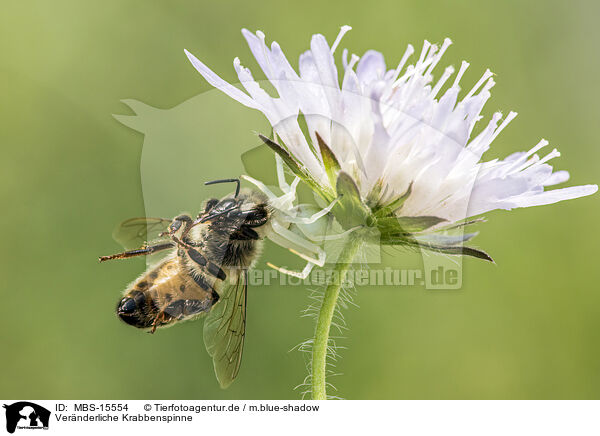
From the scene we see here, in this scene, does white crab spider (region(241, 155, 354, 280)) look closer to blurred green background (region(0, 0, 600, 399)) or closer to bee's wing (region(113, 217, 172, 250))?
bee's wing (region(113, 217, 172, 250))

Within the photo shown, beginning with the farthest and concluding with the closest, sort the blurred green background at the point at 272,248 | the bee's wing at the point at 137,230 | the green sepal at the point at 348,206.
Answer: the blurred green background at the point at 272,248 → the bee's wing at the point at 137,230 → the green sepal at the point at 348,206

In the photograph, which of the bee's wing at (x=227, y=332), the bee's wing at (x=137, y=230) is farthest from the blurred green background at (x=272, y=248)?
the bee's wing at (x=227, y=332)

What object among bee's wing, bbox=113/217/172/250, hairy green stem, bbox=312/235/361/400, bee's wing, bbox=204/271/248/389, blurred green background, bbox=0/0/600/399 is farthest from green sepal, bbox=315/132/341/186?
blurred green background, bbox=0/0/600/399

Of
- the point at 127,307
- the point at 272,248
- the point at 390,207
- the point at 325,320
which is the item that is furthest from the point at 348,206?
the point at 272,248

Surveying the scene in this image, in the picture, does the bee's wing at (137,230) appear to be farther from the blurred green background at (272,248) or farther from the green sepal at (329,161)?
the blurred green background at (272,248)

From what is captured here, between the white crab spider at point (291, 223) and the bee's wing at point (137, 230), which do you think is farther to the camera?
the bee's wing at point (137, 230)

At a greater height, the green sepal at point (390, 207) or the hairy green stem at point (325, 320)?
the green sepal at point (390, 207)
